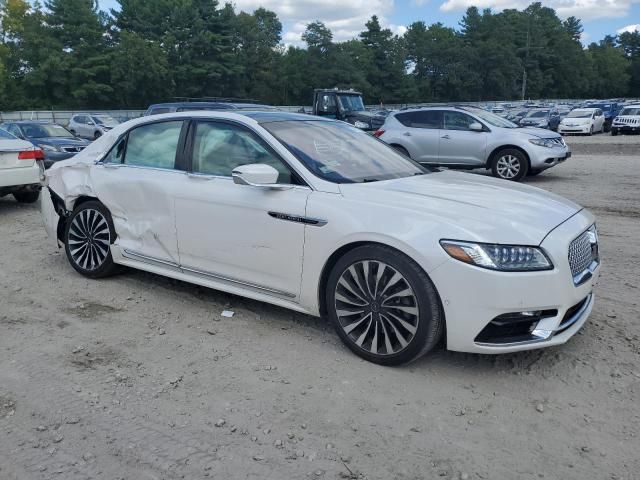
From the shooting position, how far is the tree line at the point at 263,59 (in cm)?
6128

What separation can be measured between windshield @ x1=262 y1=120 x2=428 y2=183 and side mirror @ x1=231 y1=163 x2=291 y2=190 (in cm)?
29

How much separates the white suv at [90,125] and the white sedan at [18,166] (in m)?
20.4

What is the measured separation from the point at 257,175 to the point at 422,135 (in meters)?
10.0

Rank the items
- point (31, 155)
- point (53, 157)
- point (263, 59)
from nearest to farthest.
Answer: point (31, 155)
point (53, 157)
point (263, 59)

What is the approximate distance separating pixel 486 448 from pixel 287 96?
8079 cm

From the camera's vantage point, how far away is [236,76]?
2808 inches

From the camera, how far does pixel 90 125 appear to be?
96.2 ft

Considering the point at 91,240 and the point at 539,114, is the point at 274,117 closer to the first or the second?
the point at 91,240

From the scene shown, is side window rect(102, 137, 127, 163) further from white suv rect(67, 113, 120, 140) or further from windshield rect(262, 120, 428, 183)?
white suv rect(67, 113, 120, 140)

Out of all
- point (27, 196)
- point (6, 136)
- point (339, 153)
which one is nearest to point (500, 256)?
point (339, 153)

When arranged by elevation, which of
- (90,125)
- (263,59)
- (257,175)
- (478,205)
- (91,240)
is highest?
(263,59)

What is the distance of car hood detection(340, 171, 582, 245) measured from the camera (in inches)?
131

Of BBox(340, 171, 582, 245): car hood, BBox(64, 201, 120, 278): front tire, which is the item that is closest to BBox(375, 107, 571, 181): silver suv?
BBox(340, 171, 582, 245): car hood

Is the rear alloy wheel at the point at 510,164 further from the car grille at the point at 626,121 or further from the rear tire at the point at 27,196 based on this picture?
the car grille at the point at 626,121
